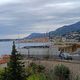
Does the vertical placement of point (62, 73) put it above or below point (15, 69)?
below

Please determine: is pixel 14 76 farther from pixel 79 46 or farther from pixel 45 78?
pixel 79 46

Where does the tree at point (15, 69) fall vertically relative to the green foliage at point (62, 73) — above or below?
above

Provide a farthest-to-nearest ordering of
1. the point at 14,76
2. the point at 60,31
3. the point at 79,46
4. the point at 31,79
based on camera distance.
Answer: the point at 60,31 < the point at 79,46 < the point at 31,79 < the point at 14,76

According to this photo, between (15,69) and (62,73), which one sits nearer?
(15,69)

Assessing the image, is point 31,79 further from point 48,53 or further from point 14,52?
point 48,53

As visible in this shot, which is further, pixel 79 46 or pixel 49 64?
pixel 79 46

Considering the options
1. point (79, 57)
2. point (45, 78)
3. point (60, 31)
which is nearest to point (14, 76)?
point (45, 78)

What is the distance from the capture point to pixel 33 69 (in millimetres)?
25203

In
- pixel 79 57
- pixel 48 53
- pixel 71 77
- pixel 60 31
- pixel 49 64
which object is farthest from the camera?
pixel 60 31

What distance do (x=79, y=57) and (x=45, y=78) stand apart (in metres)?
12.9

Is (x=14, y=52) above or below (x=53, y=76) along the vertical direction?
above

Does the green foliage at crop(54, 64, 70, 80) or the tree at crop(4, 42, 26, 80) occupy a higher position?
the tree at crop(4, 42, 26, 80)

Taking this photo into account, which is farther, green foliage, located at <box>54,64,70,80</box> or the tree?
green foliage, located at <box>54,64,70,80</box>

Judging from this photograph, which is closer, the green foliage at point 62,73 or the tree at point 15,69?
the tree at point 15,69
